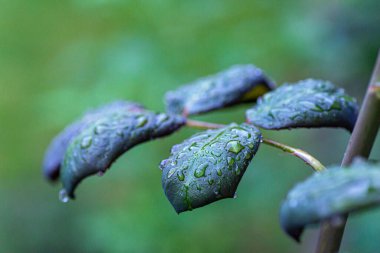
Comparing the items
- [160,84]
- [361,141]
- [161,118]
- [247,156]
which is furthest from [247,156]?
[160,84]

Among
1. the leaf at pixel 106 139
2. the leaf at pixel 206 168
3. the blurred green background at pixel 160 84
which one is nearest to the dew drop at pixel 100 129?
the leaf at pixel 106 139

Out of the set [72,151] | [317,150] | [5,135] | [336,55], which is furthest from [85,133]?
[5,135]

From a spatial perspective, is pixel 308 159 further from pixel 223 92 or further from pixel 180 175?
pixel 223 92

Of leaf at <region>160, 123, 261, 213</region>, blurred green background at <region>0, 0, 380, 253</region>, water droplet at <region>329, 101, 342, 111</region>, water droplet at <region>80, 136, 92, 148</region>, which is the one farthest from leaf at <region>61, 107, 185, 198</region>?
blurred green background at <region>0, 0, 380, 253</region>

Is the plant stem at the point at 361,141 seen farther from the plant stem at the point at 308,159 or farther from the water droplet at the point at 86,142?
the water droplet at the point at 86,142

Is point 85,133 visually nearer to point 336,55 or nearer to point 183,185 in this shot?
point 183,185

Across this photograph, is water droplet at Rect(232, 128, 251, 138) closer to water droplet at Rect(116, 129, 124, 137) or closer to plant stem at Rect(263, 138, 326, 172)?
plant stem at Rect(263, 138, 326, 172)
